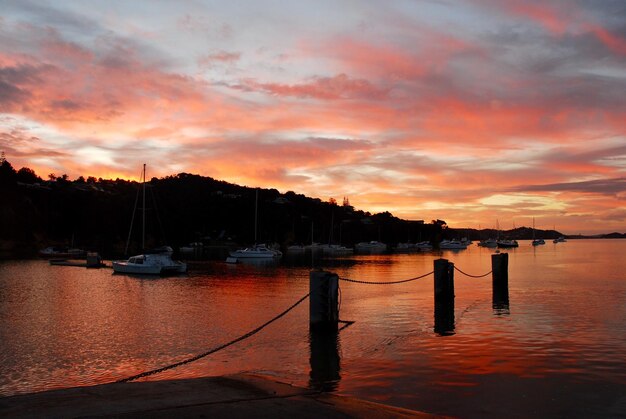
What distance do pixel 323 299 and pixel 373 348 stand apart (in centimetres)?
318

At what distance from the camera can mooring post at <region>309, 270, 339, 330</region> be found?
20.8 meters

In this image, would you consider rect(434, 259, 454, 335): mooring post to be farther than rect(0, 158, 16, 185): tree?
No

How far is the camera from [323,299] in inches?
827

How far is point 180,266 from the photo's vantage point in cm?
6153

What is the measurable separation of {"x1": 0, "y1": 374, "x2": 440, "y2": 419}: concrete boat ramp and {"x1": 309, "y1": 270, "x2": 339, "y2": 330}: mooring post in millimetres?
10271

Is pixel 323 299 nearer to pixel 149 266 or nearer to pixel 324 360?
pixel 324 360

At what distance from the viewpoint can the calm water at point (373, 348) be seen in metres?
12.9

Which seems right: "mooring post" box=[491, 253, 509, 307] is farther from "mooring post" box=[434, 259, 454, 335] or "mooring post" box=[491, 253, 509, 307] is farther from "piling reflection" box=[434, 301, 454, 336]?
"piling reflection" box=[434, 301, 454, 336]

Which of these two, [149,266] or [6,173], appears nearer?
[149,266]

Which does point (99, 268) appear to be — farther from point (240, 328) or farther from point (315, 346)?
point (315, 346)

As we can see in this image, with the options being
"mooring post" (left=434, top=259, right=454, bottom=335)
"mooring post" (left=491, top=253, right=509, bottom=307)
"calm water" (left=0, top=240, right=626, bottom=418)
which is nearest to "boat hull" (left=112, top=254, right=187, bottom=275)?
"calm water" (left=0, top=240, right=626, bottom=418)

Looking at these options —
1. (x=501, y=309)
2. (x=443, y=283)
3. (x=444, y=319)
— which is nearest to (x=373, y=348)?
(x=444, y=319)

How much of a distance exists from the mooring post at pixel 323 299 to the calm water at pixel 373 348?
706 mm

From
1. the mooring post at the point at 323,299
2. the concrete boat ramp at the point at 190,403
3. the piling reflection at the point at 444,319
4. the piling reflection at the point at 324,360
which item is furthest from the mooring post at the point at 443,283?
the concrete boat ramp at the point at 190,403
